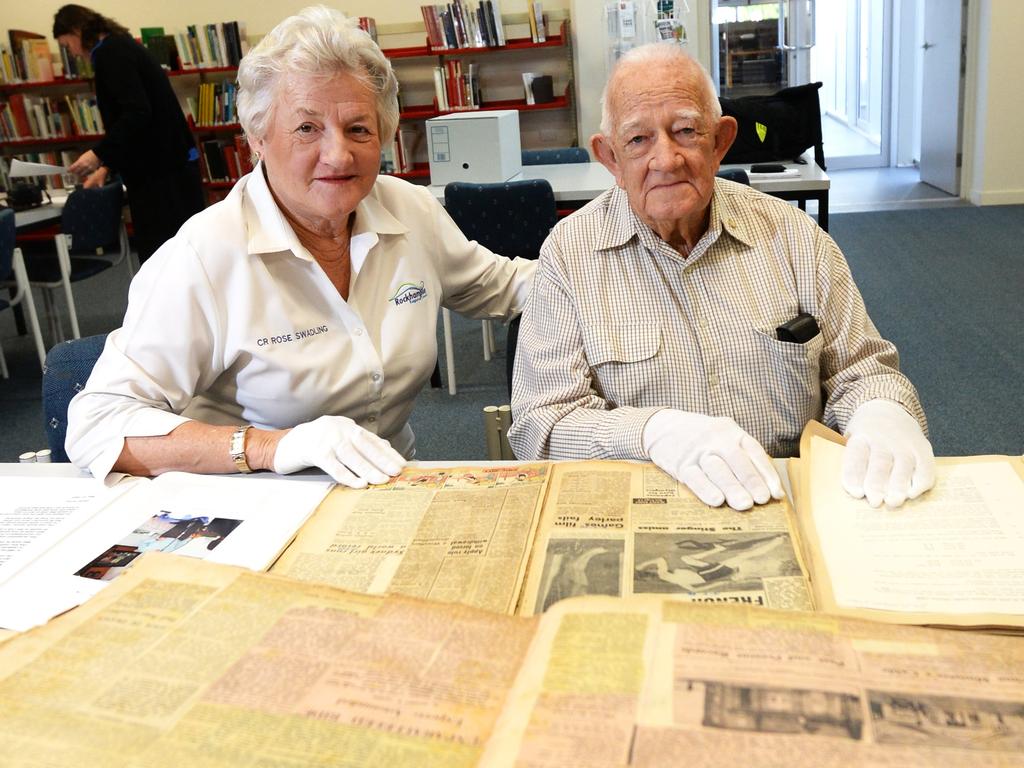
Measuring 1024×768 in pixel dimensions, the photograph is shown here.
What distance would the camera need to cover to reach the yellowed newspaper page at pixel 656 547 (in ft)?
2.91

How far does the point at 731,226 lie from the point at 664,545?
0.70 meters

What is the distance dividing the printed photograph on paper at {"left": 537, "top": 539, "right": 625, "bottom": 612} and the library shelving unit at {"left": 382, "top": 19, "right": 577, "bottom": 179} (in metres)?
5.62

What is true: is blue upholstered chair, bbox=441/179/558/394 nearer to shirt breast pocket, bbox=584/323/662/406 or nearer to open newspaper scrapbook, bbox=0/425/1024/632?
shirt breast pocket, bbox=584/323/662/406

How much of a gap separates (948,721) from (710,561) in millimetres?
310

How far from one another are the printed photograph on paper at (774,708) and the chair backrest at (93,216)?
426cm

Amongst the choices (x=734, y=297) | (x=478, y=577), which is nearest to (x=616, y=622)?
(x=478, y=577)

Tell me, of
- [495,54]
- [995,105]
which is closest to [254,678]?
[495,54]

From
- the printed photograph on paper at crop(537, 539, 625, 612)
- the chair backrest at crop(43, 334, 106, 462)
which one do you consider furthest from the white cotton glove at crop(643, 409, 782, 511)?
the chair backrest at crop(43, 334, 106, 462)

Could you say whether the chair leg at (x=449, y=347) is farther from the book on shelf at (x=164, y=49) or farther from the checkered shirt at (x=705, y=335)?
the book on shelf at (x=164, y=49)

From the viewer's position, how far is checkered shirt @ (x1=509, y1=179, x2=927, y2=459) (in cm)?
145

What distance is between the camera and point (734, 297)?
147 centimetres

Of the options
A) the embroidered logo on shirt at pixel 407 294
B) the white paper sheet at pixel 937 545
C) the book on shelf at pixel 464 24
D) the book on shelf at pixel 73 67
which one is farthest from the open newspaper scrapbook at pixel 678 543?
the book on shelf at pixel 73 67

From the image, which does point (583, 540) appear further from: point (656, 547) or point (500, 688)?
point (500, 688)

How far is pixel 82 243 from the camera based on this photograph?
434cm
